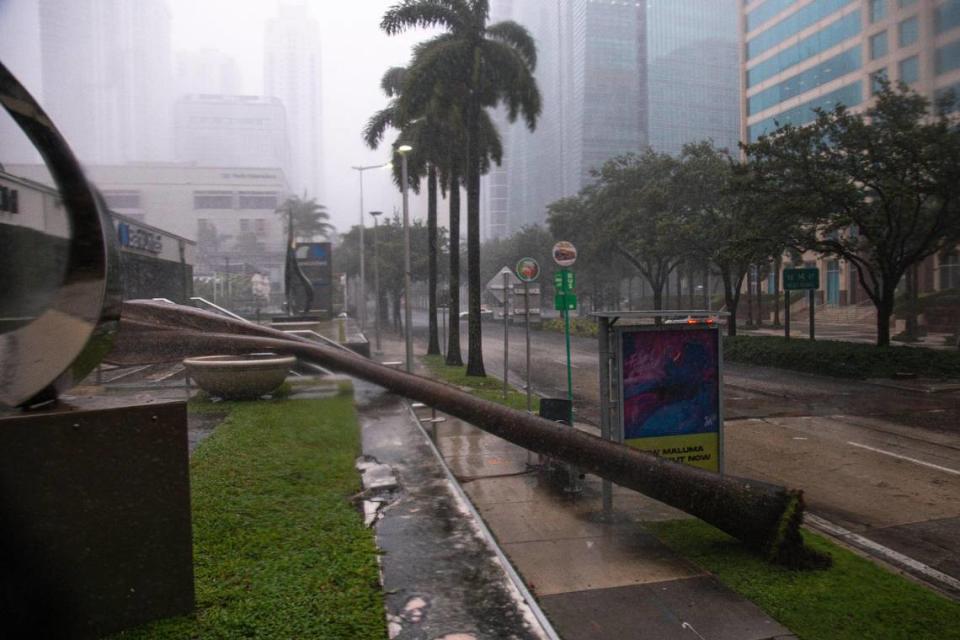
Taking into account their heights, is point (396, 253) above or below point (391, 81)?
below

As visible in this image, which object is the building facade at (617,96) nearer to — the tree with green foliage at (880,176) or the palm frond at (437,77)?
the tree with green foliage at (880,176)

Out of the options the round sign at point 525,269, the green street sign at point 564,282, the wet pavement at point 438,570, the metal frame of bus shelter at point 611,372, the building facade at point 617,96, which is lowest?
the wet pavement at point 438,570

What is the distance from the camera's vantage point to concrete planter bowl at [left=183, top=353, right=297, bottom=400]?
11.1m

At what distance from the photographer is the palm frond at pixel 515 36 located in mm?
19844

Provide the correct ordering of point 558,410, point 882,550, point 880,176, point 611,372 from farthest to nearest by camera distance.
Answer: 1. point 880,176
2. point 558,410
3. point 611,372
4. point 882,550

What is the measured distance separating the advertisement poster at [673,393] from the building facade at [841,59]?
1054 centimetres

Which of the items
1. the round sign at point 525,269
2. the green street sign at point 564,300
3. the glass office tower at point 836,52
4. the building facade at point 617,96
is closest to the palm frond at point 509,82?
the round sign at point 525,269

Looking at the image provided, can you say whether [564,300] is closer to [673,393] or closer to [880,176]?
[673,393]

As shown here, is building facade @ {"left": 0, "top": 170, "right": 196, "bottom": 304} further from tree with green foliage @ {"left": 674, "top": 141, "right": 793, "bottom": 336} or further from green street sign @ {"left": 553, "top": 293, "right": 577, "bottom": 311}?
tree with green foliage @ {"left": 674, "top": 141, "right": 793, "bottom": 336}

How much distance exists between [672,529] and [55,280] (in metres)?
4.85

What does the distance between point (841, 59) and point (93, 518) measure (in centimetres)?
3097

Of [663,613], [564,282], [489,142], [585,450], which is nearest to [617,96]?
[489,142]

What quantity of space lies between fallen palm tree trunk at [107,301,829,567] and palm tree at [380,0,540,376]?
13274 millimetres

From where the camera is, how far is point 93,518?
136 inches
